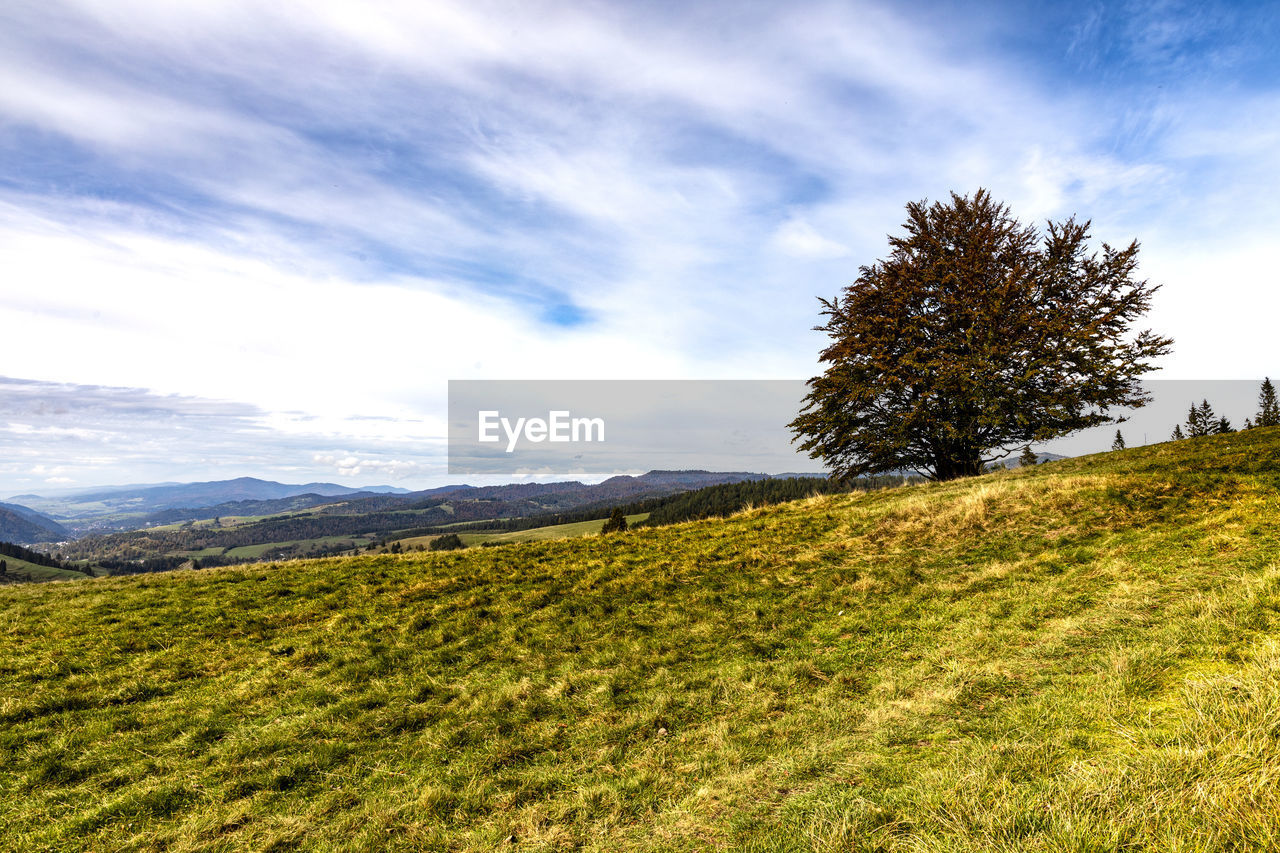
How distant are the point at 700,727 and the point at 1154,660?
547cm

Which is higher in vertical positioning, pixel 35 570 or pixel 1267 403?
pixel 1267 403

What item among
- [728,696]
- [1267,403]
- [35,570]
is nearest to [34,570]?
[35,570]

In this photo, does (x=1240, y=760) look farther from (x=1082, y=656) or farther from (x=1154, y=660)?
(x=1082, y=656)

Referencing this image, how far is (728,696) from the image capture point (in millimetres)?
8078

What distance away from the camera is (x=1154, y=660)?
6172 mm

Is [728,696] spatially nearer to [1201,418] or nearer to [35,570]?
[1201,418]

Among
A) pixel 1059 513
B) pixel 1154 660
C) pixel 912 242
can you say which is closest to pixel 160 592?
pixel 1154 660

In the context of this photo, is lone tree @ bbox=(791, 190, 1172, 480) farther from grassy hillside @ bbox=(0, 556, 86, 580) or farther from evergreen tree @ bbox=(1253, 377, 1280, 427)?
grassy hillside @ bbox=(0, 556, 86, 580)

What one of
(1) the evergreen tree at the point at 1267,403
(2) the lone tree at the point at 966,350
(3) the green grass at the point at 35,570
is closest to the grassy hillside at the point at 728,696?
(2) the lone tree at the point at 966,350

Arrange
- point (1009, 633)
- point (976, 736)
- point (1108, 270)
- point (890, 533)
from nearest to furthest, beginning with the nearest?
point (976, 736)
point (1009, 633)
point (890, 533)
point (1108, 270)

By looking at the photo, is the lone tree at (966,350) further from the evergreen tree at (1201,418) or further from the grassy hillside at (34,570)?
the grassy hillside at (34,570)

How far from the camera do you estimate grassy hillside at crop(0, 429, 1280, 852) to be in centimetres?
438

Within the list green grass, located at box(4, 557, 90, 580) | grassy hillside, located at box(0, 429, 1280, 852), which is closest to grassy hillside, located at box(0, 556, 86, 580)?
green grass, located at box(4, 557, 90, 580)

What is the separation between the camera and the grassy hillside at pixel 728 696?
14.4 feet
